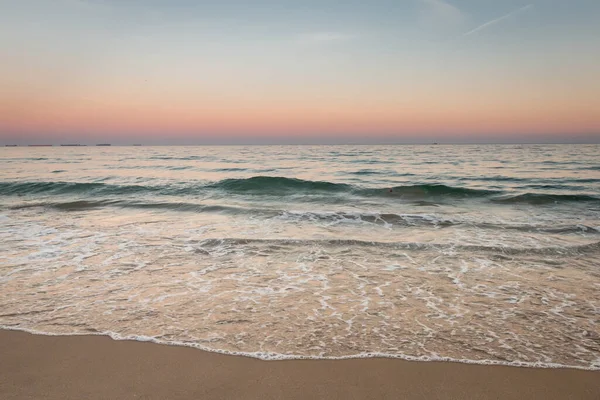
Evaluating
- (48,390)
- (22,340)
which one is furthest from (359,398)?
(22,340)

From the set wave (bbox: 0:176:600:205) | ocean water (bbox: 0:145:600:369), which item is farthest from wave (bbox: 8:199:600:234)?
wave (bbox: 0:176:600:205)

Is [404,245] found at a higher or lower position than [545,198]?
lower

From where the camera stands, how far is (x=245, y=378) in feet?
10.8

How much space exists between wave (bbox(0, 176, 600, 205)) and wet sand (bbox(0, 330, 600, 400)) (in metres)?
14.2

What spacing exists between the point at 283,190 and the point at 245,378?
659 inches

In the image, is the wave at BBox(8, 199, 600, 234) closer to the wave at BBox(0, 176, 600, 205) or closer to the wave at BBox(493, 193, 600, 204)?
A: the wave at BBox(0, 176, 600, 205)

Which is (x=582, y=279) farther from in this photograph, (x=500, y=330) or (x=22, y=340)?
(x=22, y=340)

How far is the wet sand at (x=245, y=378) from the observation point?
121 inches

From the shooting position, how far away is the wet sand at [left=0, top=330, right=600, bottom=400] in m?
3.08

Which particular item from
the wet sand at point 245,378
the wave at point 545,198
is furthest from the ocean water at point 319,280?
the wave at point 545,198

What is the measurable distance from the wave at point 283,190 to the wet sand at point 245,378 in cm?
1424

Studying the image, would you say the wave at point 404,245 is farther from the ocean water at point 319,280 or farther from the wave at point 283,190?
the wave at point 283,190

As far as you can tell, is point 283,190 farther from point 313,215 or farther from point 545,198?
point 545,198

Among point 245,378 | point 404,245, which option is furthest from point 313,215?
point 245,378
